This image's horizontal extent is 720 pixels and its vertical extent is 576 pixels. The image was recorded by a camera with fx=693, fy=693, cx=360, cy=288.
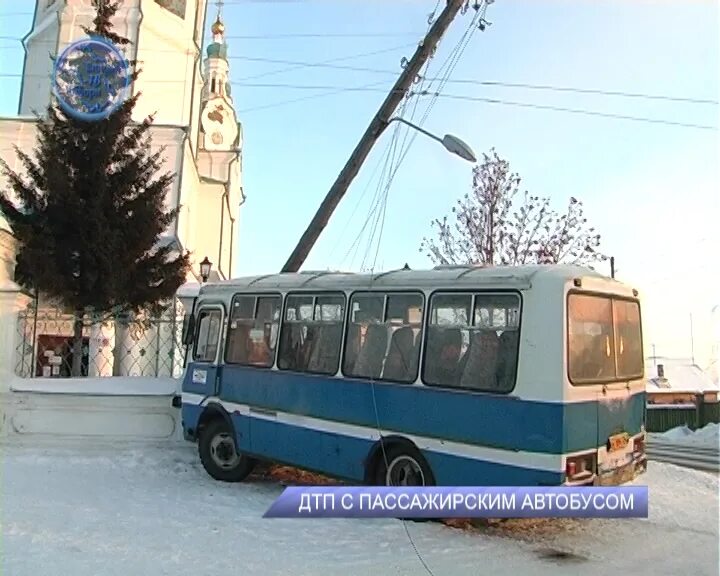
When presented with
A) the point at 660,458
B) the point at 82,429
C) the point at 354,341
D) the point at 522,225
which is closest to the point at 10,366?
the point at 82,429

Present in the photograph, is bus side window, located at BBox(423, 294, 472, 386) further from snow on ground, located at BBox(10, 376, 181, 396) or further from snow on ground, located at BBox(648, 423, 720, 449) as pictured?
snow on ground, located at BBox(648, 423, 720, 449)

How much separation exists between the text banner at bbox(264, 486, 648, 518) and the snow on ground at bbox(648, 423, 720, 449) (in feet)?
42.0

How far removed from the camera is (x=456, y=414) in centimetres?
706

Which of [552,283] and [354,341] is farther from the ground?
[552,283]

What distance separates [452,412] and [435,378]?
42 cm

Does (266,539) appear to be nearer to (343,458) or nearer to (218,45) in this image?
(343,458)

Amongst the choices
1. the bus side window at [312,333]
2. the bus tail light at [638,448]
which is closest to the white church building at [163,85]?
the bus side window at [312,333]

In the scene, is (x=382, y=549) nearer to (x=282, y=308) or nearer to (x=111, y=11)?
(x=282, y=308)

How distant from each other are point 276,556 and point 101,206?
13.2 metres

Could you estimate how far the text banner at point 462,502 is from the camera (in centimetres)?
645

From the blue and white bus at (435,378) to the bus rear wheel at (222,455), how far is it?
20mm

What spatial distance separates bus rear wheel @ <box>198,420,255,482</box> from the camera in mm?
9305

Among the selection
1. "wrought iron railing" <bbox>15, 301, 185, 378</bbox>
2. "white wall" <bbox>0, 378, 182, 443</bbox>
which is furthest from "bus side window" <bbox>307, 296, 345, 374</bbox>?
"white wall" <bbox>0, 378, 182, 443</bbox>

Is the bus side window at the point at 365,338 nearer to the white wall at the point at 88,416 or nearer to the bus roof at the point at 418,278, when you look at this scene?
the bus roof at the point at 418,278
